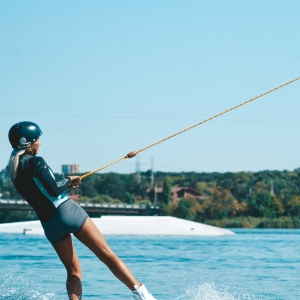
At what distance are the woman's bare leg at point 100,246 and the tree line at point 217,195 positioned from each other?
267 feet

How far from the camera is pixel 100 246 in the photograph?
7676 millimetres

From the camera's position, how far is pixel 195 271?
65.2ft

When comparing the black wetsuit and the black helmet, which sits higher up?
the black helmet

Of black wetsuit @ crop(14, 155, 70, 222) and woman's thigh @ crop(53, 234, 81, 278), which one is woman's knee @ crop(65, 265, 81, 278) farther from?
black wetsuit @ crop(14, 155, 70, 222)

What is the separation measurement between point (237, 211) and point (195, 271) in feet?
300

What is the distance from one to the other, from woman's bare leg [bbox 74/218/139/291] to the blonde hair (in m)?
0.73

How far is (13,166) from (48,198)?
408mm

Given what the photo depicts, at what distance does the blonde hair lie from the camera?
25.1 feet

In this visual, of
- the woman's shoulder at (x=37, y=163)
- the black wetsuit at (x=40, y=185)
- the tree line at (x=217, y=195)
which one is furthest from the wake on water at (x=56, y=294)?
the tree line at (x=217, y=195)

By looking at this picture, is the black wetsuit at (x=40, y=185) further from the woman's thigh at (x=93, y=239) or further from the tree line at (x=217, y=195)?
the tree line at (x=217, y=195)

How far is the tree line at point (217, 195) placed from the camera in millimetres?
107688

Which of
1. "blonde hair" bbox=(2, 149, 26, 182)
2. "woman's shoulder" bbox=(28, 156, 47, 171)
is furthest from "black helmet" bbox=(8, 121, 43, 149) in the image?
"woman's shoulder" bbox=(28, 156, 47, 171)

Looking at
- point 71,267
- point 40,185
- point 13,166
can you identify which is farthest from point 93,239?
point 13,166

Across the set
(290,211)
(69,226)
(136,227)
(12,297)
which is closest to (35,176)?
(69,226)
